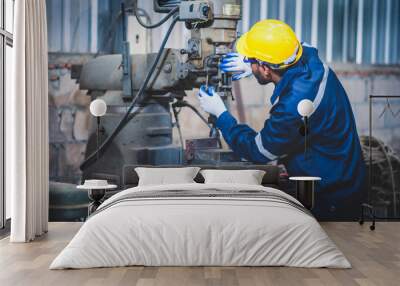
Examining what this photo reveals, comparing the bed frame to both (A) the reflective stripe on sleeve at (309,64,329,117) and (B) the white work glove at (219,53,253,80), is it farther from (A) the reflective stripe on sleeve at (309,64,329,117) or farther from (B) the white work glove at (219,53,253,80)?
(B) the white work glove at (219,53,253,80)

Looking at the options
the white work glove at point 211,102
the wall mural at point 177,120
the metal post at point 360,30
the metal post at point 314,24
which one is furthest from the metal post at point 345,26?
the white work glove at point 211,102

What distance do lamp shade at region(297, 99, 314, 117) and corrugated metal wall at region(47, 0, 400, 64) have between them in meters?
0.84

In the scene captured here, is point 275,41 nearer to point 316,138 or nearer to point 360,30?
point 360,30

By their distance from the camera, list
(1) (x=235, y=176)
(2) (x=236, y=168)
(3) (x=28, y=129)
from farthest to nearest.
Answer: (2) (x=236, y=168) → (1) (x=235, y=176) → (3) (x=28, y=129)

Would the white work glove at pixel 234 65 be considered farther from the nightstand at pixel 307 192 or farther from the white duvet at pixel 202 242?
A: the white duvet at pixel 202 242

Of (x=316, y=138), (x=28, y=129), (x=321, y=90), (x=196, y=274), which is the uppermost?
(x=321, y=90)

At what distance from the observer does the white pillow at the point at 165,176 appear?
22.9ft

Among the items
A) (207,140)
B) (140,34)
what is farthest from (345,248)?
(140,34)

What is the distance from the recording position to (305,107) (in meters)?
7.25

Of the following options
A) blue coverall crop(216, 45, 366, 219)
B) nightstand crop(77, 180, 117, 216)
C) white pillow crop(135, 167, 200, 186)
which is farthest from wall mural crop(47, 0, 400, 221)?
nightstand crop(77, 180, 117, 216)

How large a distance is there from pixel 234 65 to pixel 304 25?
1079mm

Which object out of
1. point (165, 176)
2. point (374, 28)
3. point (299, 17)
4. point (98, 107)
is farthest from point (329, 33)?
point (98, 107)

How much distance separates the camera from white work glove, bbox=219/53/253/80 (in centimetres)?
773

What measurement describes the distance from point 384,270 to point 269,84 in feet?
12.0
